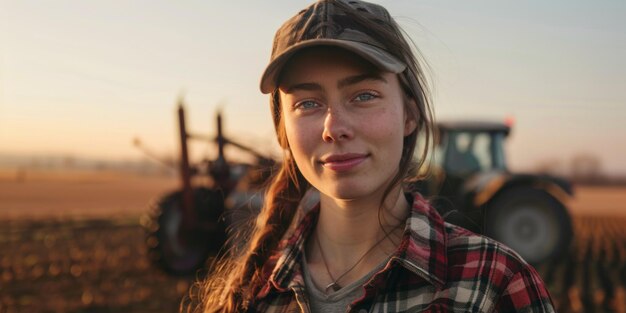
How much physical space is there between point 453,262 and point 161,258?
19.6ft

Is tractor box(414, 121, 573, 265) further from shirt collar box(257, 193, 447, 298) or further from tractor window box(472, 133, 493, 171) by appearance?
shirt collar box(257, 193, 447, 298)

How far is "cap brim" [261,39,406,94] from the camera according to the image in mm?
1397

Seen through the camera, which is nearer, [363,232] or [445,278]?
[445,278]

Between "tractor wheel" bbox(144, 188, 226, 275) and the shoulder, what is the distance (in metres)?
5.77

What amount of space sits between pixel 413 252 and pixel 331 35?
506mm

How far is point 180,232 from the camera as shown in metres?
7.18

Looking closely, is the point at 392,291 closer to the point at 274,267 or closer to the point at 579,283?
the point at 274,267

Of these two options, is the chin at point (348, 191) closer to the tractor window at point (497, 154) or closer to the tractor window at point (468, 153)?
the tractor window at point (468, 153)

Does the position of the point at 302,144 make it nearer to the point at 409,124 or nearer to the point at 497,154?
the point at 409,124

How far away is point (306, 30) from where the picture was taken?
1.50m

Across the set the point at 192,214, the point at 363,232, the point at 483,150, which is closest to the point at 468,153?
the point at 483,150

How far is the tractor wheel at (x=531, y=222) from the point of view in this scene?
7.59 m

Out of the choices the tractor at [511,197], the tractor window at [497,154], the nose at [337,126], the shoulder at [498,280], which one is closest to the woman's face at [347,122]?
the nose at [337,126]

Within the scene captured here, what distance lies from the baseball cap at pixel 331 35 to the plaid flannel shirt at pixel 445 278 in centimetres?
37
